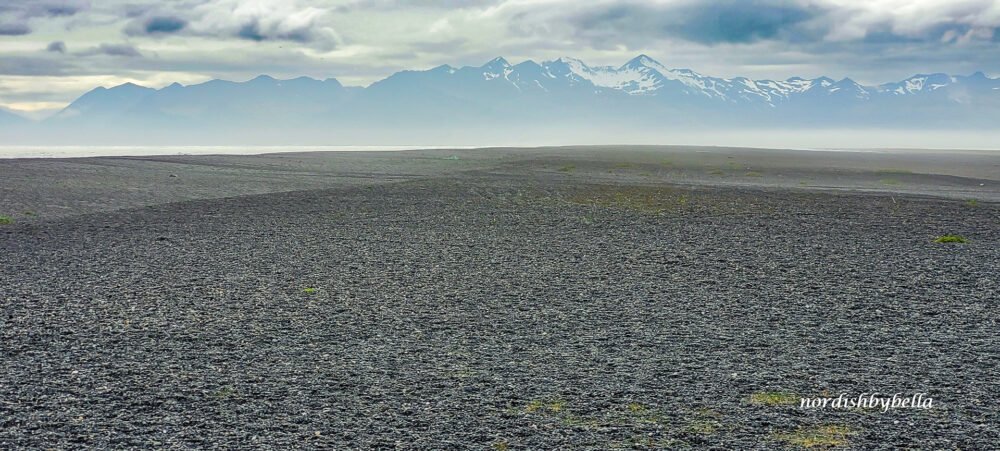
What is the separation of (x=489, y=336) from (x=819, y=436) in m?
5.34

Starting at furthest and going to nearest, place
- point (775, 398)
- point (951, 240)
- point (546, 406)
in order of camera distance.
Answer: point (951, 240) → point (775, 398) → point (546, 406)

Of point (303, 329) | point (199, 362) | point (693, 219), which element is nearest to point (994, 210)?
point (693, 219)

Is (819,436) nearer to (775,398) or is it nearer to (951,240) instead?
(775,398)

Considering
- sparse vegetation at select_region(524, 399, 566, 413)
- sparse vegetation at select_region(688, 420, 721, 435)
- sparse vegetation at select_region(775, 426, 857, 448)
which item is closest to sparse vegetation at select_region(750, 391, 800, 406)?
sparse vegetation at select_region(775, 426, 857, 448)

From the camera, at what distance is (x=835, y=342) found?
12.0 m

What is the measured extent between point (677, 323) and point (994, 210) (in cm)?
2542

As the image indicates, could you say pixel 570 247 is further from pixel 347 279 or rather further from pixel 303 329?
pixel 303 329

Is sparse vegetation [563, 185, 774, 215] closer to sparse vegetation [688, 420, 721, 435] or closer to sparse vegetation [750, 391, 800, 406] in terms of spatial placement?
sparse vegetation [750, 391, 800, 406]

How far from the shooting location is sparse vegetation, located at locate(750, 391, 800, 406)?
9.31 metres

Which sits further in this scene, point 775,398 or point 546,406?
point 775,398

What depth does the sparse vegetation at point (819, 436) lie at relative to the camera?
321 inches

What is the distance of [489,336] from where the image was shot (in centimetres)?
1249

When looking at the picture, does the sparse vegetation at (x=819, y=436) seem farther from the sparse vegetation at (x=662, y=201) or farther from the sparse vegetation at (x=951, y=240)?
the sparse vegetation at (x=662, y=201)

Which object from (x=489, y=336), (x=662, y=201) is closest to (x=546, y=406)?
(x=489, y=336)
